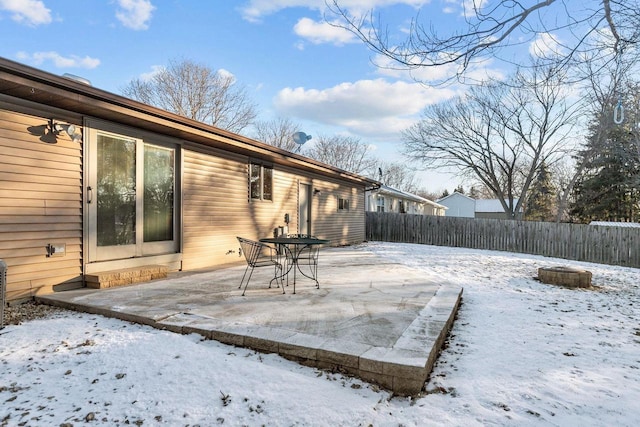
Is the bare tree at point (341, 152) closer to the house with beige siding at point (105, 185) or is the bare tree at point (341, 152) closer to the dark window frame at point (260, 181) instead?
the dark window frame at point (260, 181)

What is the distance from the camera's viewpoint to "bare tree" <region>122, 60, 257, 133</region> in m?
20.6

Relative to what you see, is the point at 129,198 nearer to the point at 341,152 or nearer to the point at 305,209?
the point at 305,209

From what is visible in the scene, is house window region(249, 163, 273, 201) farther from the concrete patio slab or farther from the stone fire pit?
the stone fire pit

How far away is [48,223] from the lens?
14.2 feet

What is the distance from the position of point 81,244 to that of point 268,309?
108 inches

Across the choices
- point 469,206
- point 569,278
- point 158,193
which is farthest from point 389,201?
point 469,206

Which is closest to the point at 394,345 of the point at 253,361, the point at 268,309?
the point at 253,361

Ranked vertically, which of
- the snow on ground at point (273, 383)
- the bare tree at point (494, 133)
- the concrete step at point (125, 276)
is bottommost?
the snow on ground at point (273, 383)

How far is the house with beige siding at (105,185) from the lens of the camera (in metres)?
4.03

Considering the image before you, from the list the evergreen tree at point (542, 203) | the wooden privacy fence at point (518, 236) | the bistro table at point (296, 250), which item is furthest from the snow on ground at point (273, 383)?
the evergreen tree at point (542, 203)

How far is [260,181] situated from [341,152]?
26.5 meters

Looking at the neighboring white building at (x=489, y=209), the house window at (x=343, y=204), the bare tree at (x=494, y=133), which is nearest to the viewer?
the house window at (x=343, y=204)

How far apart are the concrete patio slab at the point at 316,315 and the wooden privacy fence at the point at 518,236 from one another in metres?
8.40

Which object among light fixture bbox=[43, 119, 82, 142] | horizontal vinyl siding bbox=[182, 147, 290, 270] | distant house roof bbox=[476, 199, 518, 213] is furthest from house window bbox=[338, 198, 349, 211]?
distant house roof bbox=[476, 199, 518, 213]
